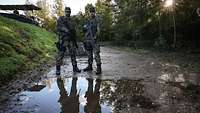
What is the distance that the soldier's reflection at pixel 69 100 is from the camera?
273 inches

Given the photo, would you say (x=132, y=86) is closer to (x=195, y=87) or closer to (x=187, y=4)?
(x=195, y=87)

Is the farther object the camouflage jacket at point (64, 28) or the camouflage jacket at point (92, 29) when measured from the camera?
the camouflage jacket at point (92, 29)

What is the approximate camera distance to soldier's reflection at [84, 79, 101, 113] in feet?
22.7

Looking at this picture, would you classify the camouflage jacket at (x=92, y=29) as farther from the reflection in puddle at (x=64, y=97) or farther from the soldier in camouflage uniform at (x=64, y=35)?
the reflection in puddle at (x=64, y=97)

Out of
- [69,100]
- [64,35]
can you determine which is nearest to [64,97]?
[69,100]

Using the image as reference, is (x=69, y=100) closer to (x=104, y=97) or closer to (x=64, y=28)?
(x=104, y=97)

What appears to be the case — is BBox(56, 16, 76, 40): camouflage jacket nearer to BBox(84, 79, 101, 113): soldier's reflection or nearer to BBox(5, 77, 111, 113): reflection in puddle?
BBox(5, 77, 111, 113): reflection in puddle

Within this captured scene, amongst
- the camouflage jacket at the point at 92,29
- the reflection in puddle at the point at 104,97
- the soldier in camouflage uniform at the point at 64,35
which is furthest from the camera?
the camouflage jacket at the point at 92,29

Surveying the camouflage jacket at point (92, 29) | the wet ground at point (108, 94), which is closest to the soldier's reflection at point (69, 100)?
the wet ground at point (108, 94)

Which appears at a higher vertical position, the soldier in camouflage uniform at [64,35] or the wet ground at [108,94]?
the soldier in camouflage uniform at [64,35]

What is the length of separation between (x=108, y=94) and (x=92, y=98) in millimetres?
516

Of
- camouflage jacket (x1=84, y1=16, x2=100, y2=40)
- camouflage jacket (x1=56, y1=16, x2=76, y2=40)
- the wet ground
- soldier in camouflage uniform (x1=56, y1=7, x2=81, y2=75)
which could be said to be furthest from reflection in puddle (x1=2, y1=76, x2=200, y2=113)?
camouflage jacket (x1=84, y1=16, x2=100, y2=40)

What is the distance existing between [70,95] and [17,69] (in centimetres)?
424

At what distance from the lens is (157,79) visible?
34.5 ft
